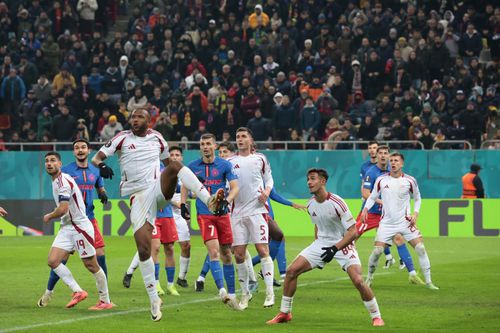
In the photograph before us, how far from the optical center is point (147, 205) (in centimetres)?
1365

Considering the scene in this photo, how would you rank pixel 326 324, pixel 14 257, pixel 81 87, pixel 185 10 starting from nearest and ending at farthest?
pixel 326 324 → pixel 14 257 → pixel 81 87 → pixel 185 10

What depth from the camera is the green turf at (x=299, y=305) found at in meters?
13.6

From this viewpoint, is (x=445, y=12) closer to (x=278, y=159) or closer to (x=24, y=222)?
(x=278, y=159)

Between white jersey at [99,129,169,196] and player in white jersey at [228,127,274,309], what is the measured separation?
7.65 ft

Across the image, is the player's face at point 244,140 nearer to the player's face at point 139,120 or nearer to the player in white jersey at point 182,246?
the player in white jersey at point 182,246

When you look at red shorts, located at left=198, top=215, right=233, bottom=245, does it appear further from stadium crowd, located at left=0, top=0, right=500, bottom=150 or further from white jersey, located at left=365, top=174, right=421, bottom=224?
stadium crowd, located at left=0, top=0, right=500, bottom=150

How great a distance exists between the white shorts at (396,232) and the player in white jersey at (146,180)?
19.5ft

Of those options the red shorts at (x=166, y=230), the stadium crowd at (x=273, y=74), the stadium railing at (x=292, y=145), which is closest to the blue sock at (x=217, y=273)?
the red shorts at (x=166, y=230)

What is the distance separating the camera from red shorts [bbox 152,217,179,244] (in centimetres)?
1812

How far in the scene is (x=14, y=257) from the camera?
25.2 m

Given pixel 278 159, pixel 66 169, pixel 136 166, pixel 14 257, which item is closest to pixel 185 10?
pixel 278 159

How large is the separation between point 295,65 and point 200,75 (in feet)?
10.0

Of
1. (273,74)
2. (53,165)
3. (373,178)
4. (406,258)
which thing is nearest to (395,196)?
(406,258)

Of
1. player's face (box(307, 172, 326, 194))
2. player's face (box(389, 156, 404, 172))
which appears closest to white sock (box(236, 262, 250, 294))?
player's face (box(307, 172, 326, 194))
